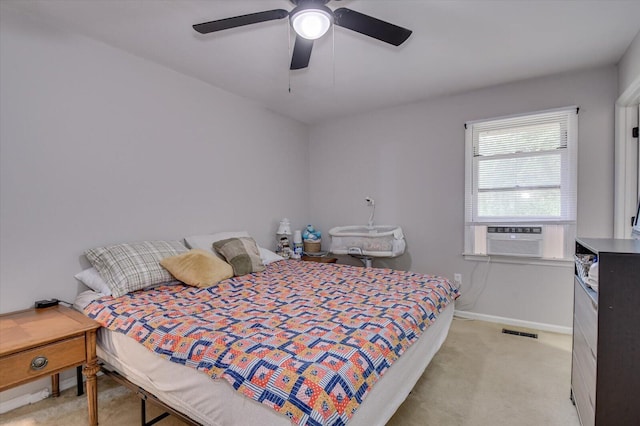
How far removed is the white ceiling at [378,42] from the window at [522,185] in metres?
0.49

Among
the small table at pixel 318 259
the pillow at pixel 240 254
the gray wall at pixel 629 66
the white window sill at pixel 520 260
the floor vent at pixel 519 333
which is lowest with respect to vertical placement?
the floor vent at pixel 519 333

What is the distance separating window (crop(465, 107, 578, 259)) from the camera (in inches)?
120

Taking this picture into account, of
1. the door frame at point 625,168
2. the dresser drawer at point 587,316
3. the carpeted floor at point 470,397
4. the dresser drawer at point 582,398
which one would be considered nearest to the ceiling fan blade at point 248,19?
the dresser drawer at point 587,316

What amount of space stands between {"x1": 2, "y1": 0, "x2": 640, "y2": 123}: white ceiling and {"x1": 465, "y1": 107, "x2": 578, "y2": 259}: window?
1.61ft

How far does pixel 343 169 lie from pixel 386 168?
0.62m

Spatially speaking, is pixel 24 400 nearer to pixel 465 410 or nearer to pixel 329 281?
pixel 329 281

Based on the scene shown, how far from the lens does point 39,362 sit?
155cm

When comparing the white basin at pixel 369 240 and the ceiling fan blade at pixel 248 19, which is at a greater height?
the ceiling fan blade at pixel 248 19

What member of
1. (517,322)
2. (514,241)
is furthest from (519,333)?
(514,241)

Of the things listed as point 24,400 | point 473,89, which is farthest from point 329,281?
point 473,89

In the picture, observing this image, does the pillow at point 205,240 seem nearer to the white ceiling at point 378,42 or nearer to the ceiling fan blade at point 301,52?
the white ceiling at point 378,42

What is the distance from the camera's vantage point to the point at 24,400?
2010mm

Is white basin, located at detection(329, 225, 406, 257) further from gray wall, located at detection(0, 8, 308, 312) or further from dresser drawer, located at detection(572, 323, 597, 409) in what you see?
dresser drawer, located at detection(572, 323, 597, 409)

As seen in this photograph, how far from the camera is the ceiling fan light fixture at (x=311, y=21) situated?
64.2 inches
